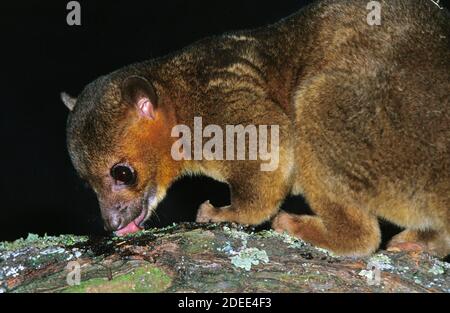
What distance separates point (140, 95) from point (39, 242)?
4.51 feet

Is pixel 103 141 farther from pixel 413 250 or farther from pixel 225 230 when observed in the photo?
pixel 413 250

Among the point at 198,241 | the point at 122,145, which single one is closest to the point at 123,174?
the point at 122,145

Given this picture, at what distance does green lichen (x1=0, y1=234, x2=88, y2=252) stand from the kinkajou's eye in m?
0.70

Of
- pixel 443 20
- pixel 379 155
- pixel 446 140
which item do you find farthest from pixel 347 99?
pixel 443 20

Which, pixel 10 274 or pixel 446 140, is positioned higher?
pixel 446 140

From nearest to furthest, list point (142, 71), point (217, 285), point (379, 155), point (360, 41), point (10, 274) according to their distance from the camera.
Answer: point (217, 285) < point (10, 274) < point (379, 155) < point (360, 41) < point (142, 71)

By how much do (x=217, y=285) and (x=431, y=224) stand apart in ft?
5.60

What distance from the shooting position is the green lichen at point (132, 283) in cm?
364

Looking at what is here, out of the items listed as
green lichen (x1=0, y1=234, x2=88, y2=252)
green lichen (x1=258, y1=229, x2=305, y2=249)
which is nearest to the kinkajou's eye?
green lichen (x1=0, y1=234, x2=88, y2=252)

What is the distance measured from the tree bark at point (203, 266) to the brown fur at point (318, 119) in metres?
0.45

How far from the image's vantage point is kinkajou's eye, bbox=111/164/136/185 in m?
5.13

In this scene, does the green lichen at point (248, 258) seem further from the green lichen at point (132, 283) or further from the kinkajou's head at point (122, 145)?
the kinkajou's head at point (122, 145)

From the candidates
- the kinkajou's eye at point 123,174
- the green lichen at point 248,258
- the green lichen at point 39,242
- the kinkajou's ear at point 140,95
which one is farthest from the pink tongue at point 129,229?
the green lichen at point 248,258

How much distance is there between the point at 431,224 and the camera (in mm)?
4496
